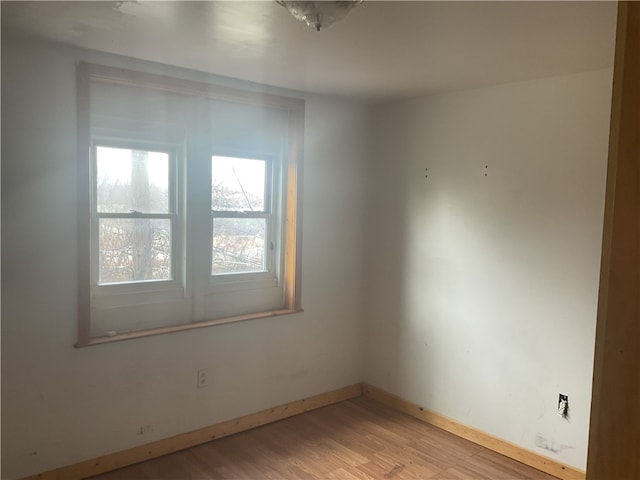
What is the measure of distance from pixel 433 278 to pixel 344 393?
116 centimetres

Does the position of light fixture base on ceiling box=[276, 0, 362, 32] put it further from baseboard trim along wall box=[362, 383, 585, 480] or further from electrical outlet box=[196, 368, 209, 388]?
baseboard trim along wall box=[362, 383, 585, 480]

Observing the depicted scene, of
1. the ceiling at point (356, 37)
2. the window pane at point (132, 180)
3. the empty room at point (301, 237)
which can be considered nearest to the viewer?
the ceiling at point (356, 37)

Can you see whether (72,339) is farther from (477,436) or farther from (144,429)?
(477,436)

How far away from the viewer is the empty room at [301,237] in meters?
2.42

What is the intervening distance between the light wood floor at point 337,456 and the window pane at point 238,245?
1.08 m

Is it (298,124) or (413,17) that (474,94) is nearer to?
(298,124)

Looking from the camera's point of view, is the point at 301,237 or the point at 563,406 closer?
the point at 563,406

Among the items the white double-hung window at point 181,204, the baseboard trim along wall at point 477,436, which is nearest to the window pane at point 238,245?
the white double-hung window at point 181,204

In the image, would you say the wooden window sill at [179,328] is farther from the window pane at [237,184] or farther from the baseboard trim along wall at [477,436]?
the baseboard trim along wall at [477,436]

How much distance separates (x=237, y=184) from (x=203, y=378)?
4.09 ft

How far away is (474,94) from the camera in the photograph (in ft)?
10.7

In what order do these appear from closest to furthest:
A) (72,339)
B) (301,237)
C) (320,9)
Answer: (320,9), (72,339), (301,237)

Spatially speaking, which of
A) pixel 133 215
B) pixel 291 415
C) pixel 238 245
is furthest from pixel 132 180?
pixel 291 415

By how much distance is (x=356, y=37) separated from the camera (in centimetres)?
226
